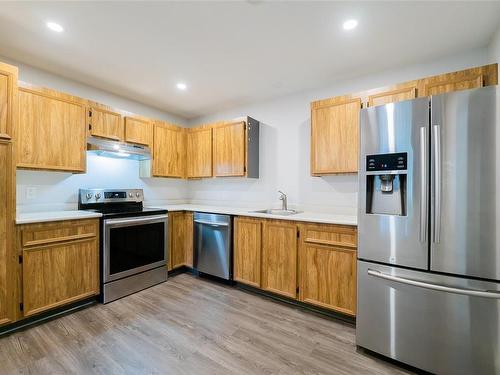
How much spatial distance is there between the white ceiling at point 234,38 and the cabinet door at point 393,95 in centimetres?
37

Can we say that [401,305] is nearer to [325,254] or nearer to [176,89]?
[325,254]

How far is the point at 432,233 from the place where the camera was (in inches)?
61.4

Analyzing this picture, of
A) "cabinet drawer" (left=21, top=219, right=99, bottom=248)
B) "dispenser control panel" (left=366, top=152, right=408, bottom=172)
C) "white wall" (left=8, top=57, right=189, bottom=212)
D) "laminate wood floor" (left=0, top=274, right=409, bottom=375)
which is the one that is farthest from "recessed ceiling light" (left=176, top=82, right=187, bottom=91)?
"laminate wood floor" (left=0, top=274, right=409, bottom=375)

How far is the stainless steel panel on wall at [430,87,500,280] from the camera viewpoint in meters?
1.42

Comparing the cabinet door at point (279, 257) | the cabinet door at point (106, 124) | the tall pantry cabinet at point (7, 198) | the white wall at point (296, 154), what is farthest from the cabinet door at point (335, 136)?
the tall pantry cabinet at point (7, 198)

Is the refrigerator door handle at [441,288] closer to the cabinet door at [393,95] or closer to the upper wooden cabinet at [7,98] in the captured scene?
the cabinet door at [393,95]

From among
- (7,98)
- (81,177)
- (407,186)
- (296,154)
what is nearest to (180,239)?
(81,177)

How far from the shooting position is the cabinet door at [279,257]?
246cm

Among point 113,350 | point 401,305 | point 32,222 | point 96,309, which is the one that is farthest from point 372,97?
point 96,309

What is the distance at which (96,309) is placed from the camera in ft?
7.91

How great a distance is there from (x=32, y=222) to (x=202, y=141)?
2315 millimetres

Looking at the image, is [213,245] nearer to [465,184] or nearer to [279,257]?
[279,257]

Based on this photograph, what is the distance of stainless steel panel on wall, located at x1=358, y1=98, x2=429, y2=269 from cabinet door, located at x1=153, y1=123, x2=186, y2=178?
286 cm

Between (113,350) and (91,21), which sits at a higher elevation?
(91,21)
